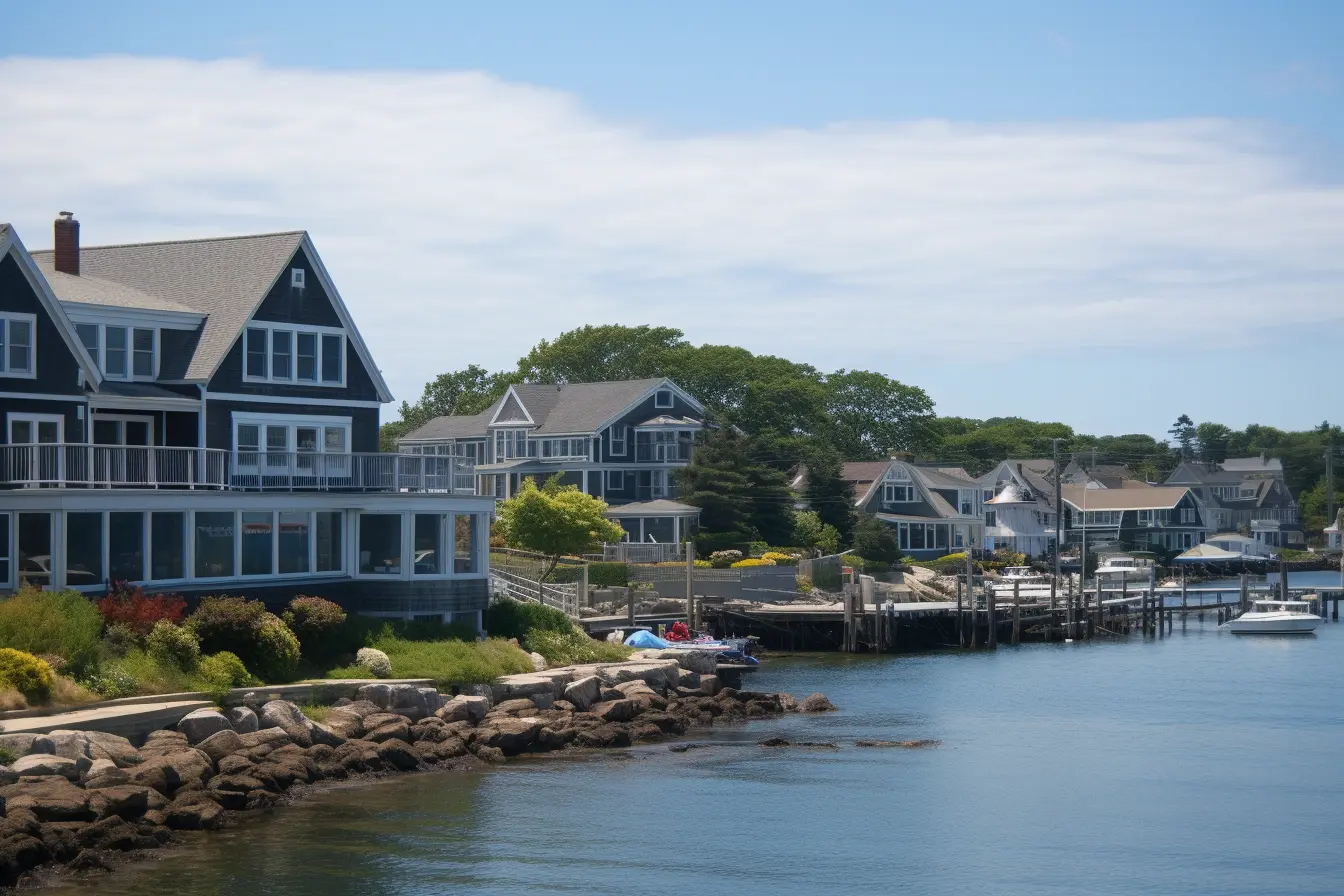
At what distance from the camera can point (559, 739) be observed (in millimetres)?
40094

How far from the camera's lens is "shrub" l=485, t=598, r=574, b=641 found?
154 ft

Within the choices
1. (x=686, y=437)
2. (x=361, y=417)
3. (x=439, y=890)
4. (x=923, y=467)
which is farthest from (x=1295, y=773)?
(x=923, y=467)

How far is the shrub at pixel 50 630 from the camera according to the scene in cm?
3394

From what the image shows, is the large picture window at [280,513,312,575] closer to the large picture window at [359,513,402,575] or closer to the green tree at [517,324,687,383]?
the large picture window at [359,513,402,575]

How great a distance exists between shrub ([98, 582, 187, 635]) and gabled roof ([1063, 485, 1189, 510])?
343 feet

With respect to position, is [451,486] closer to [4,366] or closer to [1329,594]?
[4,366]

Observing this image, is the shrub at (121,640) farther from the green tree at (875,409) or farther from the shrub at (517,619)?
the green tree at (875,409)

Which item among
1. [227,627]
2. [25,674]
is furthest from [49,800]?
[227,627]

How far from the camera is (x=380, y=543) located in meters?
44.8

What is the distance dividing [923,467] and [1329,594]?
104ft

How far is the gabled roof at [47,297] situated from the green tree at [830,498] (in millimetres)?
55887

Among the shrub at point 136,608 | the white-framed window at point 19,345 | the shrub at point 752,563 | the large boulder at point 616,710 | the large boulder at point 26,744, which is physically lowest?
the large boulder at point 616,710

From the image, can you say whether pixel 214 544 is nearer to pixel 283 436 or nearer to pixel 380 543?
pixel 380 543

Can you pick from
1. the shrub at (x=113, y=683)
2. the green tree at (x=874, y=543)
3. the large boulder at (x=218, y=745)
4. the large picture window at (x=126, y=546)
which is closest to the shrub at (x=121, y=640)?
the shrub at (x=113, y=683)
